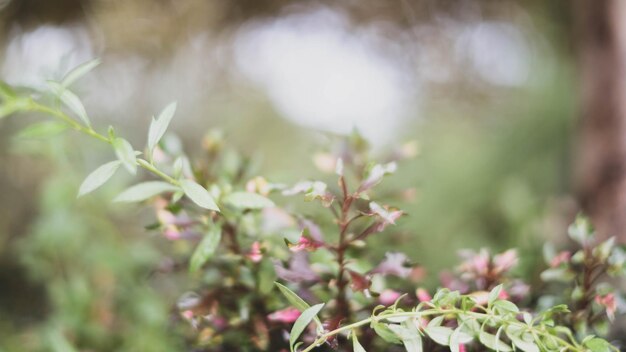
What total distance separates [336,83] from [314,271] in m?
2.79

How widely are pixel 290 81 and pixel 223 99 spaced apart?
0.46 m

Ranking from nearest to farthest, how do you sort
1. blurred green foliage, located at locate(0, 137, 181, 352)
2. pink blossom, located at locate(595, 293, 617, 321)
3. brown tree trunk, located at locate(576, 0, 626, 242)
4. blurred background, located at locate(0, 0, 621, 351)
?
pink blossom, located at locate(595, 293, 617, 321), blurred green foliage, located at locate(0, 137, 181, 352), brown tree trunk, located at locate(576, 0, 626, 242), blurred background, located at locate(0, 0, 621, 351)

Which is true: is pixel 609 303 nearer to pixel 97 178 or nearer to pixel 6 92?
pixel 97 178

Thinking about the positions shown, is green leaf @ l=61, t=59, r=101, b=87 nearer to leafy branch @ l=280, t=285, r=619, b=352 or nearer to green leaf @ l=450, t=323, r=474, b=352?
leafy branch @ l=280, t=285, r=619, b=352

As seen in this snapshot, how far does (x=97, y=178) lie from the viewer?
Result: 54 cm

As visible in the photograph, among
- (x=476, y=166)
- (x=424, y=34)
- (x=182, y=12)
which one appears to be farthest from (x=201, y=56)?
(x=476, y=166)

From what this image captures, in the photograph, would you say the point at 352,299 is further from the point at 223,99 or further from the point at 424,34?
the point at 223,99

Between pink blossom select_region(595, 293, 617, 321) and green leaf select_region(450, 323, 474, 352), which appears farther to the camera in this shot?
pink blossom select_region(595, 293, 617, 321)

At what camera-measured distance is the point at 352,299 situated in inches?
26.4

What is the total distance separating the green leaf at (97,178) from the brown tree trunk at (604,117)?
4.42 ft

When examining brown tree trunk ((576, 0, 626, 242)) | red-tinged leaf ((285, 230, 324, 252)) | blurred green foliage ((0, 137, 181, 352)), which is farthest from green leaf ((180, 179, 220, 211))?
brown tree trunk ((576, 0, 626, 242))

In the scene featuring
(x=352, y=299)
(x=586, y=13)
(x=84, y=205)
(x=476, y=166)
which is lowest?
(x=476, y=166)

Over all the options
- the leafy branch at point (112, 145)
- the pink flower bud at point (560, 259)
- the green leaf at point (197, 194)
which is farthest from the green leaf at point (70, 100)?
the pink flower bud at point (560, 259)

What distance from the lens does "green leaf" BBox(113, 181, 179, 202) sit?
58 cm
